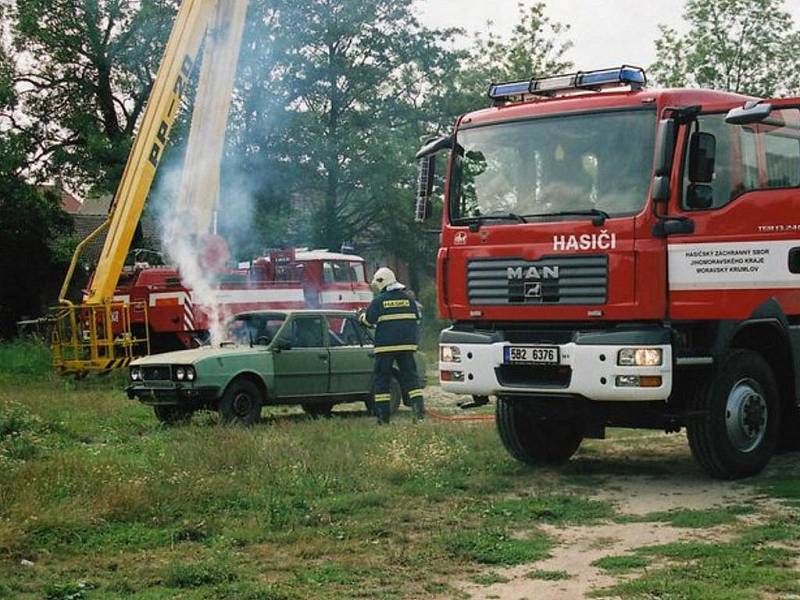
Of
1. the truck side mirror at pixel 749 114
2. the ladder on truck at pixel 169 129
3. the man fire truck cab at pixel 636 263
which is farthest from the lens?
the ladder on truck at pixel 169 129

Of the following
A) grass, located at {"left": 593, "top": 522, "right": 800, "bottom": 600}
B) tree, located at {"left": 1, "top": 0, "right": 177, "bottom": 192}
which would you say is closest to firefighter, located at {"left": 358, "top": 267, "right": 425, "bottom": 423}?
grass, located at {"left": 593, "top": 522, "right": 800, "bottom": 600}

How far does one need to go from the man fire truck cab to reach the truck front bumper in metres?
0.01

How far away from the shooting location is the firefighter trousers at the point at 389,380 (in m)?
13.4

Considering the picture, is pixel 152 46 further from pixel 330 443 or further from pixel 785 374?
pixel 785 374

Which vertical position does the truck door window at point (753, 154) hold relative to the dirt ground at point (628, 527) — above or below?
above

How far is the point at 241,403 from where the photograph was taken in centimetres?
1373

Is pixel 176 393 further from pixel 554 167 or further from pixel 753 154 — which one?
pixel 753 154

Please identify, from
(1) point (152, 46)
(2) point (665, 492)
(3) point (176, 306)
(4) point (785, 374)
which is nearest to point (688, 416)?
(2) point (665, 492)

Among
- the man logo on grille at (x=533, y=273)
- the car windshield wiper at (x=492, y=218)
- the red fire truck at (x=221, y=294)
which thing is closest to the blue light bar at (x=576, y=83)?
the car windshield wiper at (x=492, y=218)

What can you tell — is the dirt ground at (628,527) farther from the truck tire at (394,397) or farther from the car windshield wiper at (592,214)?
the truck tire at (394,397)

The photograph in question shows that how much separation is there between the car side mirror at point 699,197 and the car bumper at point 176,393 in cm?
667

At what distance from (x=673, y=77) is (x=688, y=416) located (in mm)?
31056

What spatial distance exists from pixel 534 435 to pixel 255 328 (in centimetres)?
544

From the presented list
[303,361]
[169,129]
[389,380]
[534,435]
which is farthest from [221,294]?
[534,435]
